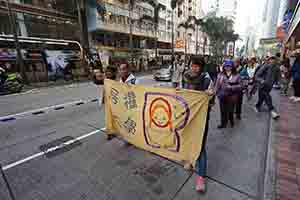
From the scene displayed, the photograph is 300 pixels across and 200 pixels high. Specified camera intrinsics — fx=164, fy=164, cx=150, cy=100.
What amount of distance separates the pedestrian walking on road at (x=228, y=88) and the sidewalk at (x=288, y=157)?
1095 millimetres

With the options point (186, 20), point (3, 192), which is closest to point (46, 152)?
point (3, 192)

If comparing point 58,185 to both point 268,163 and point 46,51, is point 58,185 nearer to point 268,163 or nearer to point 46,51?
point 268,163

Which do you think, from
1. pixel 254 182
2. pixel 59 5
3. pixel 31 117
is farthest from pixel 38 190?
pixel 59 5

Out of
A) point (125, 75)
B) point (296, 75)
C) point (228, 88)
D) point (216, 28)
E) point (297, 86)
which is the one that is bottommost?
point (297, 86)

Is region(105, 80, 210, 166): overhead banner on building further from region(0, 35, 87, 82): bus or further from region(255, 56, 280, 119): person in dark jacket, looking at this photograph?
region(0, 35, 87, 82): bus

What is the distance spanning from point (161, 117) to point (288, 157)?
2.25 meters

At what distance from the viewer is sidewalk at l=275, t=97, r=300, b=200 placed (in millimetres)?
2029

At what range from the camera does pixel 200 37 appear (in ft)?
195

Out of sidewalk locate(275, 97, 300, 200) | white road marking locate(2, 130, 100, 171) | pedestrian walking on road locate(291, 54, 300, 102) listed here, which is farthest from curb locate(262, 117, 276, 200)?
pedestrian walking on road locate(291, 54, 300, 102)

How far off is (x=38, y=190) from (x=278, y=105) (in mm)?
7293

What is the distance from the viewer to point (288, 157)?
8.92 ft

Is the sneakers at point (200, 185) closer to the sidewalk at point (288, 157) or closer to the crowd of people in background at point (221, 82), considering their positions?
the crowd of people in background at point (221, 82)

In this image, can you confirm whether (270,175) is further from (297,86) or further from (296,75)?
(297,86)

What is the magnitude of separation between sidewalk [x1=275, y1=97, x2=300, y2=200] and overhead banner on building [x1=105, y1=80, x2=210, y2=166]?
1.17 m
